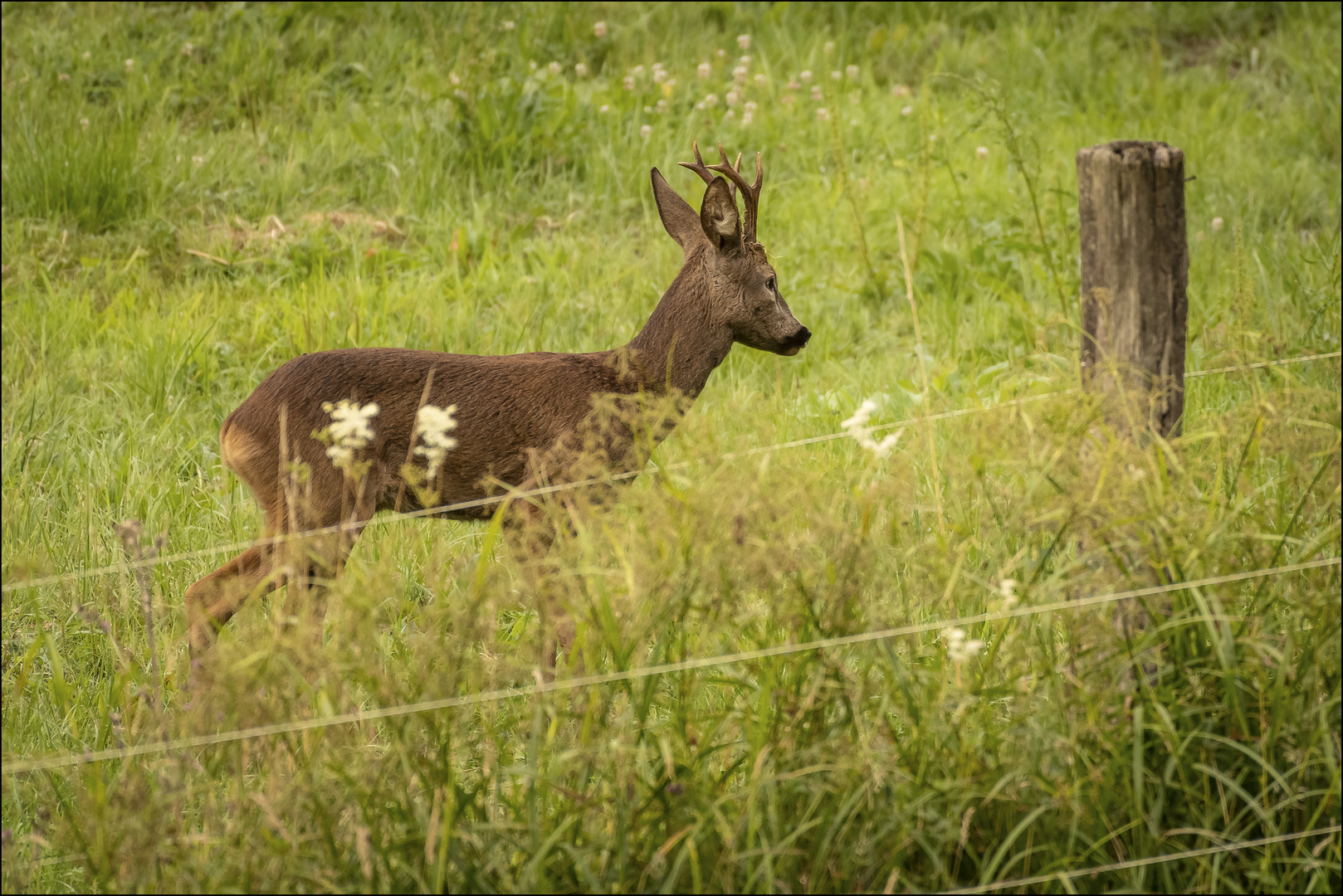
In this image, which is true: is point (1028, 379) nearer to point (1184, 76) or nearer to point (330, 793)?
point (330, 793)

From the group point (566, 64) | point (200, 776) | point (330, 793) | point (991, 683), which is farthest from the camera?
point (566, 64)

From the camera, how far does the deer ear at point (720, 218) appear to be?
3.91 m

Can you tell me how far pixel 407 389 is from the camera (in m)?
3.86

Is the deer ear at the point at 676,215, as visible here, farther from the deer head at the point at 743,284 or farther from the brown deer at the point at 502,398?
the deer head at the point at 743,284

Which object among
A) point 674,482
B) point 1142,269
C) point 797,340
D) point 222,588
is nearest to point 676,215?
point 797,340

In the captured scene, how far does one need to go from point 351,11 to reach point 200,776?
8.40m

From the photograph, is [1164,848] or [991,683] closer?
[1164,848]

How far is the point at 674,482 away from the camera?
127 inches

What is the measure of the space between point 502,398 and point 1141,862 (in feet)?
7.42

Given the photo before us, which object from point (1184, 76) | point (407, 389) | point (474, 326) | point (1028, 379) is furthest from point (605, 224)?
point (1184, 76)

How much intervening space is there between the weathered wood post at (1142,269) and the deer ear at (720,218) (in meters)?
1.10

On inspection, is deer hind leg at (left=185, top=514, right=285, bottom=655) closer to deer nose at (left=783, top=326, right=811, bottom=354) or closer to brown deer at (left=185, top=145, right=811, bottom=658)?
brown deer at (left=185, top=145, right=811, bottom=658)

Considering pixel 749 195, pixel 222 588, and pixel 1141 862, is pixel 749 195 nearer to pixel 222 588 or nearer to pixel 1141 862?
pixel 222 588

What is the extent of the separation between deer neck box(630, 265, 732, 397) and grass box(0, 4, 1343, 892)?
375mm
